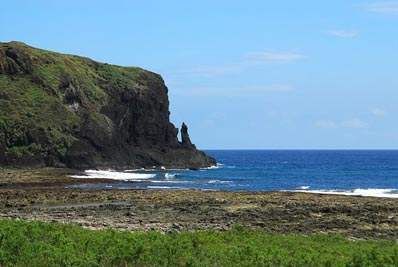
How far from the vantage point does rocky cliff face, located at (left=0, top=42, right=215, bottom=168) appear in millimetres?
100500

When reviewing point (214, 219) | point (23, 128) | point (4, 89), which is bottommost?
point (214, 219)

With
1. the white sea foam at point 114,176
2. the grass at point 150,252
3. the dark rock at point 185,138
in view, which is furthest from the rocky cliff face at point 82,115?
the grass at point 150,252

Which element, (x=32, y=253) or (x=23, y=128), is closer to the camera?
(x=32, y=253)

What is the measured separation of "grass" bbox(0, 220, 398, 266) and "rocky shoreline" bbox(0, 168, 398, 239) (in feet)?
35.5

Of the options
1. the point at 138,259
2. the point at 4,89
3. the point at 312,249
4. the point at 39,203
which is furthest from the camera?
the point at 4,89

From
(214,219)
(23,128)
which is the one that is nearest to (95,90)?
(23,128)

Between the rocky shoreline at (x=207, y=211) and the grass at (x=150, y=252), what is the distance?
35.5 ft

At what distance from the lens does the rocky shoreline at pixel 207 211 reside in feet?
113

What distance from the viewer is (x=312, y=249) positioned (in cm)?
2166

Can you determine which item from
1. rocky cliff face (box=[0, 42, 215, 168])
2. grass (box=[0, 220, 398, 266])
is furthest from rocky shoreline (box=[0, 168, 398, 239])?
rocky cliff face (box=[0, 42, 215, 168])

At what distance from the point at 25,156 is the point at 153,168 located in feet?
93.6

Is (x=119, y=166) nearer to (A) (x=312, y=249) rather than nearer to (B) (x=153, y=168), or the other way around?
(B) (x=153, y=168)

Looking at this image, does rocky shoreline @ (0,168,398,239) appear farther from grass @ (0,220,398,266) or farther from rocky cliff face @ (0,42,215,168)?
rocky cliff face @ (0,42,215,168)

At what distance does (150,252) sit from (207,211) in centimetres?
2428
